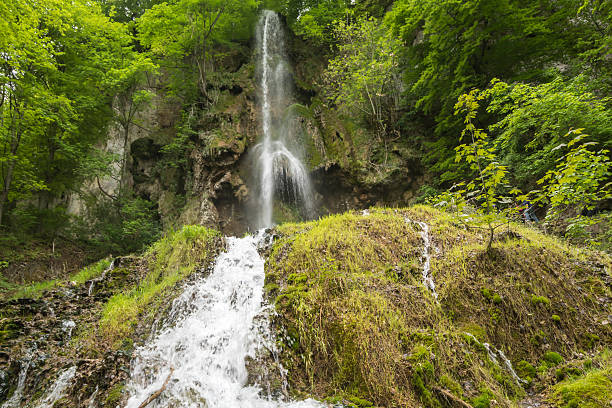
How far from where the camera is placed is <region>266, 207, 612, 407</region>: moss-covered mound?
2.79 metres

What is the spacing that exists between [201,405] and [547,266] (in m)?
5.08

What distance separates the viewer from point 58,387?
10.8ft

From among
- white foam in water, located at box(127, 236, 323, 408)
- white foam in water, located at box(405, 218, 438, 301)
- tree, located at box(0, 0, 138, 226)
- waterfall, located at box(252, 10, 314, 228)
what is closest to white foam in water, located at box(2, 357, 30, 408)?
white foam in water, located at box(127, 236, 323, 408)

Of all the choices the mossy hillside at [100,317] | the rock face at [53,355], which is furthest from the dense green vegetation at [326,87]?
the rock face at [53,355]

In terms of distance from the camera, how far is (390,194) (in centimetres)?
1220

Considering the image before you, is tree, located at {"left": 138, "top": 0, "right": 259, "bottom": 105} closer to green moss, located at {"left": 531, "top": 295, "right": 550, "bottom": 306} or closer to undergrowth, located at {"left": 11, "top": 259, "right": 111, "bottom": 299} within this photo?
undergrowth, located at {"left": 11, "top": 259, "right": 111, "bottom": 299}

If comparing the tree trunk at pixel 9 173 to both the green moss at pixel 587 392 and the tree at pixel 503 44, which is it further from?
the tree at pixel 503 44

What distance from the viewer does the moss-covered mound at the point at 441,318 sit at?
2.79 metres

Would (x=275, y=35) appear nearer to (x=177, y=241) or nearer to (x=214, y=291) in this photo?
(x=177, y=241)

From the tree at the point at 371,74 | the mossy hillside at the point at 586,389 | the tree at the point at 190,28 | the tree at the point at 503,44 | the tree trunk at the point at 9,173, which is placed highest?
the tree at the point at 190,28

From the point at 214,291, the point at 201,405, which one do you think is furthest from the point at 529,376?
the point at 214,291

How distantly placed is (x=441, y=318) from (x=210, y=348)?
3252 millimetres

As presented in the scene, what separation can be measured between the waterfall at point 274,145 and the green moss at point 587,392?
1007cm

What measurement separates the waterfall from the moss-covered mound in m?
7.56
